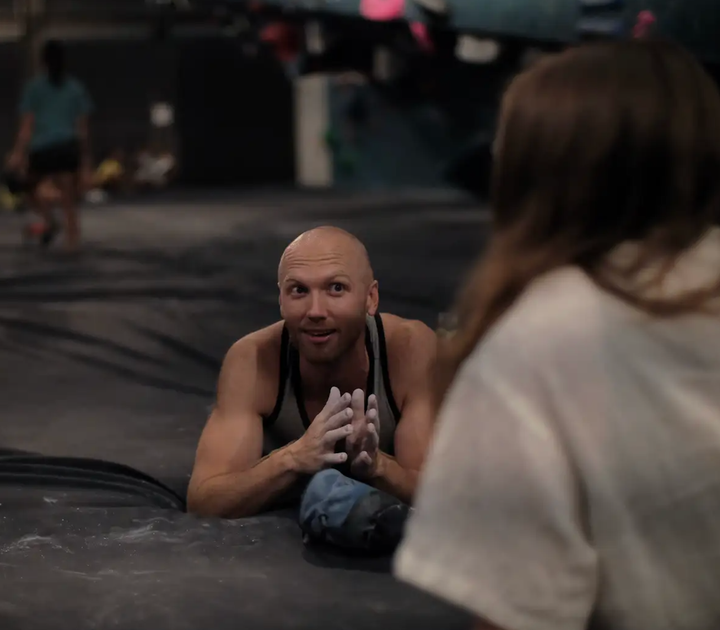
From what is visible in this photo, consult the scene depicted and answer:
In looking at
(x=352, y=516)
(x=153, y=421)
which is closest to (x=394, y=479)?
(x=352, y=516)

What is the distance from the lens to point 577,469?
35.2 inches

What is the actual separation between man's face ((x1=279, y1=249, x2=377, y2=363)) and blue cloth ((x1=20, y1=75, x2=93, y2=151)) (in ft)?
15.2

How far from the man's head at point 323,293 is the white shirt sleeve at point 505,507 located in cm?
112

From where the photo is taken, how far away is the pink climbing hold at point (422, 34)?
7.91 meters

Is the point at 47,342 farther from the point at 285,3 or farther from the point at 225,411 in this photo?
the point at 285,3

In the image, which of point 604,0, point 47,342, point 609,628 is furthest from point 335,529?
point 604,0

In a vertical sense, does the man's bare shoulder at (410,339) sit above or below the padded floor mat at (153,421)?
above

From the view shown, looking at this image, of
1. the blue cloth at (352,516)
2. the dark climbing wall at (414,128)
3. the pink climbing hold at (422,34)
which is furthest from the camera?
the dark climbing wall at (414,128)

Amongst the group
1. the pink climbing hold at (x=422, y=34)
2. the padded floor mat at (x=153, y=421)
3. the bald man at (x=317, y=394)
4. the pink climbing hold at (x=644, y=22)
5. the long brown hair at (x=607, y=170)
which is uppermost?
the pink climbing hold at (x=422, y=34)

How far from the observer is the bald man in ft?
6.45

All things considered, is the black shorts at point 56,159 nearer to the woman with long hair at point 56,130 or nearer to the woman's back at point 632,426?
the woman with long hair at point 56,130

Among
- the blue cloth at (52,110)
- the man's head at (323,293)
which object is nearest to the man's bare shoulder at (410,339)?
the man's head at (323,293)

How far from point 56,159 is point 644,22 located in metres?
3.37

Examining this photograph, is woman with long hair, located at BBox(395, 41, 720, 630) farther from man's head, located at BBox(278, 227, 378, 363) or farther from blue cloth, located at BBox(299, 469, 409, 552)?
man's head, located at BBox(278, 227, 378, 363)
